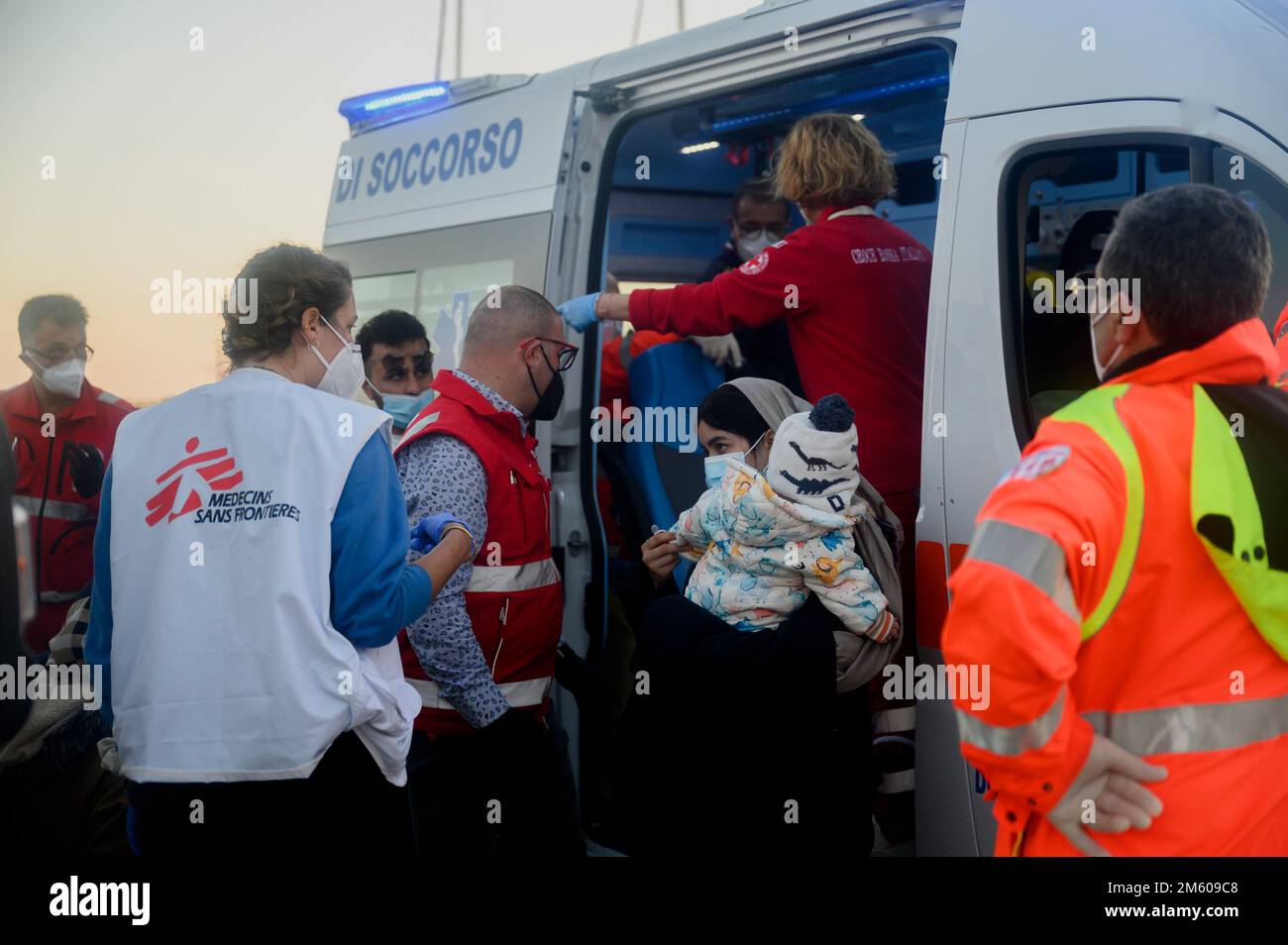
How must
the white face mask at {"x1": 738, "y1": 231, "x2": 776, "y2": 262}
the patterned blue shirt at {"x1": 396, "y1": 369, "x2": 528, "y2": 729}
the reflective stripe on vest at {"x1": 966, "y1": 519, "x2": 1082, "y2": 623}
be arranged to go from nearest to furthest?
the reflective stripe on vest at {"x1": 966, "y1": 519, "x2": 1082, "y2": 623} < the patterned blue shirt at {"x1": 396, "y1": 369, "x2": 528, "y2": 729} < the white face mask at {"x1": 738, "y1": 231, "x2": 776, "y2": 262}

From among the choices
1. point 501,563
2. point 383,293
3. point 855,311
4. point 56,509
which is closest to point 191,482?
point 501,563

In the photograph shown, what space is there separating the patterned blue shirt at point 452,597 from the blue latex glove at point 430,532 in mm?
265

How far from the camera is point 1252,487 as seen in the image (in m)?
1.77

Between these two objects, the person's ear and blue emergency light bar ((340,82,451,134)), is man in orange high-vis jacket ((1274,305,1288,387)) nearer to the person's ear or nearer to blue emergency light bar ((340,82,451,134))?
the person's ear

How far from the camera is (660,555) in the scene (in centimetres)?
328

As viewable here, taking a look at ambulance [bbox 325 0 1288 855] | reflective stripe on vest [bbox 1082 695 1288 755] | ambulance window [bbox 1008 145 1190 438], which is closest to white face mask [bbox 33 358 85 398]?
ambulance [bbox 325 0 1288 855]

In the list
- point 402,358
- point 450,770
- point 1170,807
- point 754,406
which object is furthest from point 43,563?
point 1170,807

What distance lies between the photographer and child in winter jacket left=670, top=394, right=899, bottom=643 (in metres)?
2.77

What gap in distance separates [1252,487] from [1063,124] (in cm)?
130

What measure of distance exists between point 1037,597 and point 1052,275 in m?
1.56

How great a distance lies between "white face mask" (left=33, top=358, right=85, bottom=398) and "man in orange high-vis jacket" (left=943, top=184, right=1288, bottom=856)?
3.61 meters

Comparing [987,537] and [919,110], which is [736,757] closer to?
[987,537]

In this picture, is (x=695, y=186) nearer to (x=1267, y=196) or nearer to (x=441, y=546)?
(x=1267, y=196)
